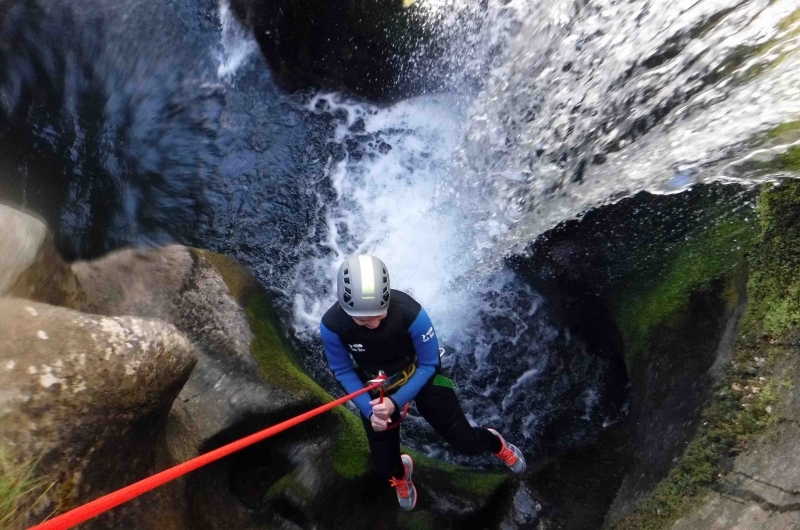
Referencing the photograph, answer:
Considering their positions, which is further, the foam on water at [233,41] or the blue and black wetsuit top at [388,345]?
the foam on water at [233,41]

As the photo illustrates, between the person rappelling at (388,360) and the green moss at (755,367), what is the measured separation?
1.50 meters

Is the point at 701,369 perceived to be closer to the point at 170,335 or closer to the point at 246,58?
the point at 170,335

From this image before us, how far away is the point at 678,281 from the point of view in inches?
147

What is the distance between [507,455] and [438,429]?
81cm

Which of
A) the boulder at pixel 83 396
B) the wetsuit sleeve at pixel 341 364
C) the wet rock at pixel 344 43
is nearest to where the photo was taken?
the boulder at pixel 83 396

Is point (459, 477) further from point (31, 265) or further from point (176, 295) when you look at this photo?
point (31, 265)

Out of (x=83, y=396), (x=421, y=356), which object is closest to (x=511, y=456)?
(x=421, y=356)

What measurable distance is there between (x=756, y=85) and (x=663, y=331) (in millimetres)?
1800

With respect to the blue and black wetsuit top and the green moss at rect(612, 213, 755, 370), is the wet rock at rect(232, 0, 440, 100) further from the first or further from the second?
the blue and black wetsuit top

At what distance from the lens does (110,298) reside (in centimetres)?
429

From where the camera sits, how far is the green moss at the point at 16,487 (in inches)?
91.0

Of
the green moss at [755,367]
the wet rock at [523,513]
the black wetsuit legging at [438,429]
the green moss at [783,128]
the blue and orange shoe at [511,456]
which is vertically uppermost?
the green moss at [783,128]

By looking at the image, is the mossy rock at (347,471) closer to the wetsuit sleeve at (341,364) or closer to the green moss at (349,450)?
the green moss at (349,450)

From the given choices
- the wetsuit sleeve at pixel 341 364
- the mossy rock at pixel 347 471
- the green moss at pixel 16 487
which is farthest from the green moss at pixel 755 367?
the green moss at pixel 16 487
